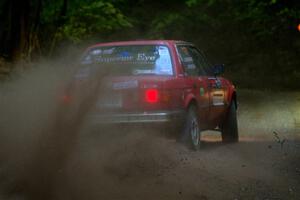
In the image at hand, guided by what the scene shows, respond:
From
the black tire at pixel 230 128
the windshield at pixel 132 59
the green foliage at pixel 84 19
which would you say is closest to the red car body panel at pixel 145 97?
the windshield at pixel 132 59

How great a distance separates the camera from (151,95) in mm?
10352

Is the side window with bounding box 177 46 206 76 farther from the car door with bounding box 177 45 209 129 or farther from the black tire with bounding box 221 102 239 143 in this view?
the black tire with bounding box 221 102 239 143

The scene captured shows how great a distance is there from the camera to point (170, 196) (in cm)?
800

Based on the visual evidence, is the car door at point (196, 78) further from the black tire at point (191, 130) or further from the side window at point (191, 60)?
the black tire at point (191, 130)

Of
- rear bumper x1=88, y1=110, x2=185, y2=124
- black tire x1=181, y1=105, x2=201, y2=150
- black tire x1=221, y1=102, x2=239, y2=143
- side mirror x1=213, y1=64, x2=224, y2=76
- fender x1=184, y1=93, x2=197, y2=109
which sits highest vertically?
side mirror x1=213, y1=64, x2=224, y2=76

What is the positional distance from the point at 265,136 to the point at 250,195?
550 cm

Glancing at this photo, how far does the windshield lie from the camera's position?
10.7 meters

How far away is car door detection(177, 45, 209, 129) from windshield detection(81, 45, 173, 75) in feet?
1.15

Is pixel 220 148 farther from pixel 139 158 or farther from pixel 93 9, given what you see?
pixel 93 9

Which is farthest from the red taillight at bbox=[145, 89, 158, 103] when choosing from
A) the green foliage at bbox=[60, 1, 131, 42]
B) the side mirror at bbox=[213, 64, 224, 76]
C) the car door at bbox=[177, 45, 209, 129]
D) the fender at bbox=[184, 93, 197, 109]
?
the green foliage at bbox=[60, 1, 131, 42]

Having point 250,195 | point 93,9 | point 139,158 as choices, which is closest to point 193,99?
point 139,158

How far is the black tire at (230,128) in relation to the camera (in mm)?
12992

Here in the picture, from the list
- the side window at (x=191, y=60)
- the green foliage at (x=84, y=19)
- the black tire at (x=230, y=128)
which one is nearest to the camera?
the side window at (x=191, y=60)

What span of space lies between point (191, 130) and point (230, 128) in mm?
2319
